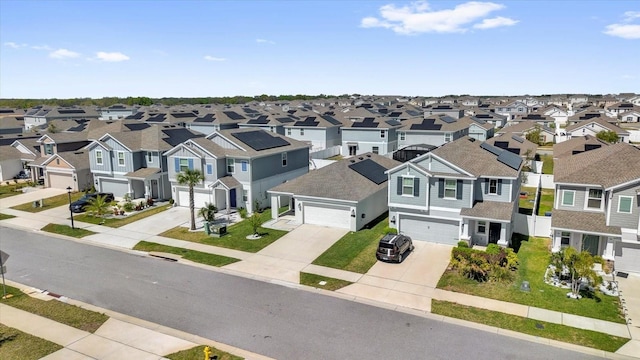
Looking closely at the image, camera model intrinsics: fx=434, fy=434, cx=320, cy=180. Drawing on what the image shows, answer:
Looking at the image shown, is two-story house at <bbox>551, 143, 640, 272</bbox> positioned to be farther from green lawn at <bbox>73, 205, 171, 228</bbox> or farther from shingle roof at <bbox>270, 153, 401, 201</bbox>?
green lawn at <bbox>73, 205, 171, 228</bbox>

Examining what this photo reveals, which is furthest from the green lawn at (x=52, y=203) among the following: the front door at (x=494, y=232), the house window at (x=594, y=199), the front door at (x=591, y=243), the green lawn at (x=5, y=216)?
the house window at (x=594, y=199)

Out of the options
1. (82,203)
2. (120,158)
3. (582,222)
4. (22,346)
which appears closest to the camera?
Answer: (22,346)

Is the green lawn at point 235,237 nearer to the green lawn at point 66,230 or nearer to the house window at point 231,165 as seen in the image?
the house window at point 231,165

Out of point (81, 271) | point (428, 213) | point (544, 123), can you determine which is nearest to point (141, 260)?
point (81, 271)

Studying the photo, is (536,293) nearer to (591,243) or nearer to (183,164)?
(591,243)

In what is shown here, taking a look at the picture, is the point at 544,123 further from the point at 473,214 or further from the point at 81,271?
the point at 81,271

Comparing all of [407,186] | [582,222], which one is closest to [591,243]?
[582,222]
